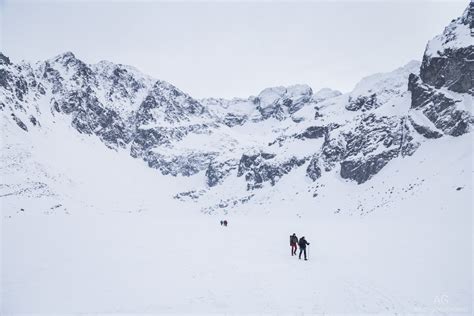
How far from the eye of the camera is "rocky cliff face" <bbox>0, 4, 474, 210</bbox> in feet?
226

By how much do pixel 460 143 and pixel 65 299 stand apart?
2453 inches

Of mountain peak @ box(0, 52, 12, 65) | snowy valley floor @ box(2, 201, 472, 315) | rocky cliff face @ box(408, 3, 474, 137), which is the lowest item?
snowy valley floor @ box(2, 201, 472, 315)

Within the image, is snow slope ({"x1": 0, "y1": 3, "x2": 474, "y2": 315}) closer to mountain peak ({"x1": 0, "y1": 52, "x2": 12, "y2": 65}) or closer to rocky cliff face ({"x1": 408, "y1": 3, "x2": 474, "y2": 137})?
rocky cliff face ({"x1": 408, "y1": 3, "x2": 474, "y2": 137})

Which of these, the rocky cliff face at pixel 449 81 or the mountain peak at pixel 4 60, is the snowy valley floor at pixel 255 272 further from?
the mountain peak at pixel 4 60

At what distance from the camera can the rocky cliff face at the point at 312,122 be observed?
68812mm

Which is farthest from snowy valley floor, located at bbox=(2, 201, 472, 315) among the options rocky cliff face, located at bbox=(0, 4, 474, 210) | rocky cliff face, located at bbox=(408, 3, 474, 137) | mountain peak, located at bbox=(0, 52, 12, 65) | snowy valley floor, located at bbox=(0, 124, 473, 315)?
mountain peak, located at bbox=(0, 52, 12, 65)

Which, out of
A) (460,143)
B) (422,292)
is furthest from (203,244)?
(460,143)

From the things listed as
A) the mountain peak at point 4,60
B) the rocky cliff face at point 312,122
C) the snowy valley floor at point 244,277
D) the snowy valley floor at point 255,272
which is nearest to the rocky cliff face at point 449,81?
the rocky cliff face at point 312,122

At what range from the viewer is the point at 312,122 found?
128375 mm

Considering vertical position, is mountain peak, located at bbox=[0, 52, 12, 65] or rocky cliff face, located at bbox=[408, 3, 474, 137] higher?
mountain peak, located at bbox=[0, 52, 12, 65]

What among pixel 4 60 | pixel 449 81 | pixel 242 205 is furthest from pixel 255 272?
pixel 4 60

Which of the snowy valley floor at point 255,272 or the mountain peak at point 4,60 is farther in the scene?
the mountain peak at point 4,60

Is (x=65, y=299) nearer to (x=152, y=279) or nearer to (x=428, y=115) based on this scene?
(x=152, y=279)

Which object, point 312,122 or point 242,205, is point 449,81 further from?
point 242,205
